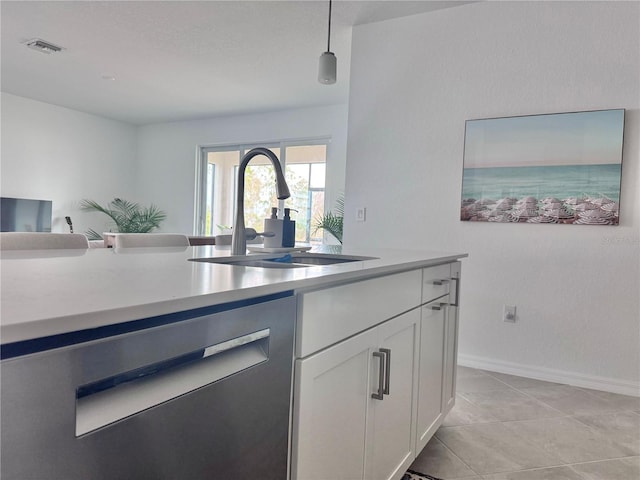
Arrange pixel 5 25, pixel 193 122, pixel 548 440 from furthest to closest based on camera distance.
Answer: pixel 193 122 → pixel 5 25 → pixel 548 440

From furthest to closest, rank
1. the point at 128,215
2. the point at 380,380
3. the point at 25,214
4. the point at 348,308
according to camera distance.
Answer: the point at 128,215, the point at 25,214, the point at 380,380, the point at 348,308

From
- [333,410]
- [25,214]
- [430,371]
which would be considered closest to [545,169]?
[430,371]

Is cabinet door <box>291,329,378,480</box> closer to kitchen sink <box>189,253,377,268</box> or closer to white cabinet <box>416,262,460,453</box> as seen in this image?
kitchen sink <box>189,253,377,268</box>

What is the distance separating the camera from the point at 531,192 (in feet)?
8.96

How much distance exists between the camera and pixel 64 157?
6.12 meters

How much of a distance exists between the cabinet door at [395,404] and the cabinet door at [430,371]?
2.7 inches

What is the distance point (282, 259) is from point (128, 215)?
6190 millimetres

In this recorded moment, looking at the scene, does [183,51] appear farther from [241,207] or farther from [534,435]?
[534,435]

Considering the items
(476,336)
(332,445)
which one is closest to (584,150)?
(476,336)

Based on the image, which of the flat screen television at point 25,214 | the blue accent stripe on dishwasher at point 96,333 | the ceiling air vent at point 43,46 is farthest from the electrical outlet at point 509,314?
the flat screen television at point 25,214

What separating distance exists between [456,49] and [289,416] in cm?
292

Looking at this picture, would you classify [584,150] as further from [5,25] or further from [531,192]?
[5,25]

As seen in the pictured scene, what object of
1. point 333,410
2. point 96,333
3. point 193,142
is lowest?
point 333,410

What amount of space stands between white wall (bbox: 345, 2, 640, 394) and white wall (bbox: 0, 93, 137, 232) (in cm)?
478
